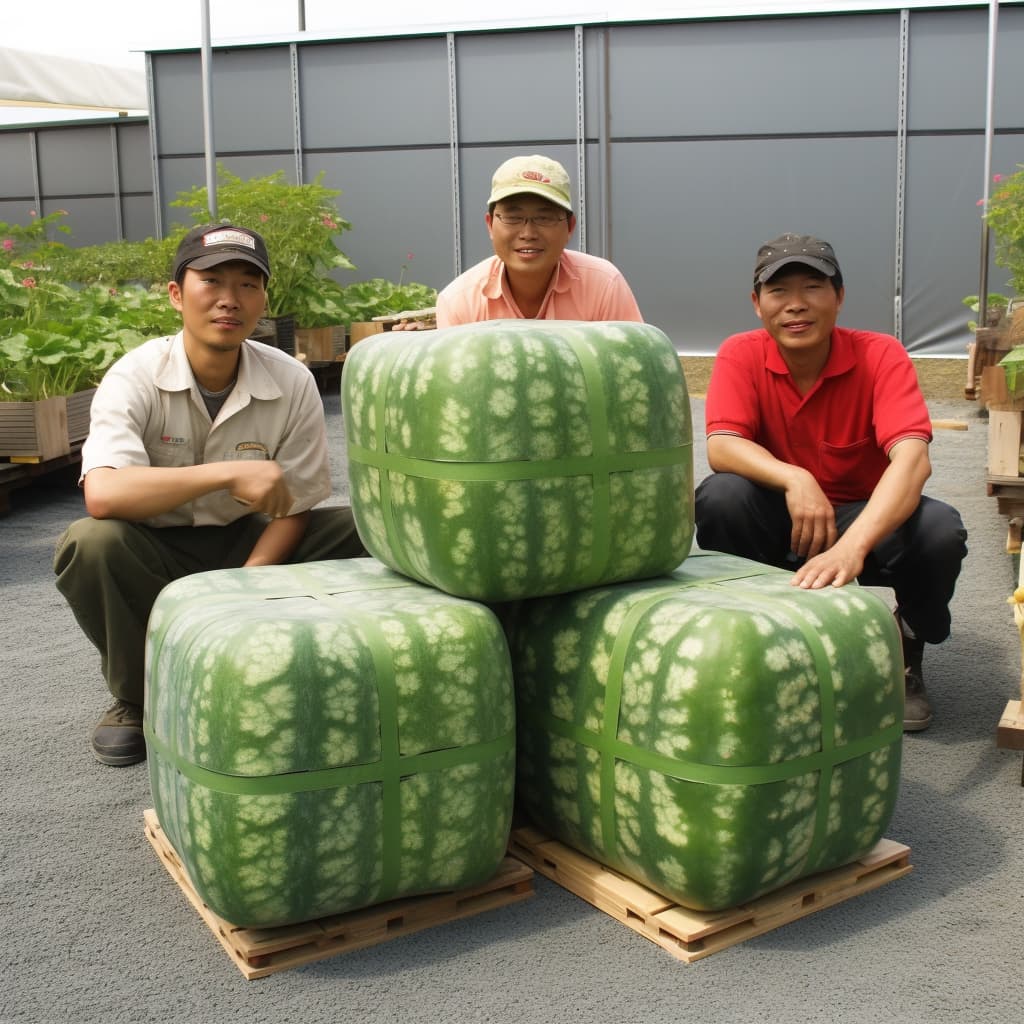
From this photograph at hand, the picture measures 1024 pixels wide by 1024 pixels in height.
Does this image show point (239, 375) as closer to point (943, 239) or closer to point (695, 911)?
point (695, 911)

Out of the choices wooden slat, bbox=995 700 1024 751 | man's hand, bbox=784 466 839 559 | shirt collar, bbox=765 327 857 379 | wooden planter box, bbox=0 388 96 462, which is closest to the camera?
wooden slat, bbox=995 700 1024 751

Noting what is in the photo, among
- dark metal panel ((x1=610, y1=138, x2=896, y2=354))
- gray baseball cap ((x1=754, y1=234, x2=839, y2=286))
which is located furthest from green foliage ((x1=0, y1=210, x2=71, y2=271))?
gray baseball cap ((x1=754, y1=234, x2=839, y2=286))

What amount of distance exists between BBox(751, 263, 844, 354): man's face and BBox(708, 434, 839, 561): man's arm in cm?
28

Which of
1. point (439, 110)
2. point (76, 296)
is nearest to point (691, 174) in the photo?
point (439, 110)

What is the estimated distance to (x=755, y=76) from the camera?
11516 mm

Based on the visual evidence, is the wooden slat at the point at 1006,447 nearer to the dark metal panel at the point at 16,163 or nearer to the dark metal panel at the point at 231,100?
the dark metal panel at the point at 231,100

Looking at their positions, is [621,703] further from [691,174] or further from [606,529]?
[691,174]

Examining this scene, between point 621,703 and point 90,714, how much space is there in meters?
1.72

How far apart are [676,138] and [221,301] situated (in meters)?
9.68

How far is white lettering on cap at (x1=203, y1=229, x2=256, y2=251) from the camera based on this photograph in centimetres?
295

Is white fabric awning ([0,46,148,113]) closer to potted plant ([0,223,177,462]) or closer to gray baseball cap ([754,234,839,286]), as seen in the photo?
potted plant ([0,223,177,462])

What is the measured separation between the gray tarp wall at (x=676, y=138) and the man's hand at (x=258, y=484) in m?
9.40

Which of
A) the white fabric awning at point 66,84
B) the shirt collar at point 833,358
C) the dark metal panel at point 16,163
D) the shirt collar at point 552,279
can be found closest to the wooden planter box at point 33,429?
the shirt collar at point 552,279

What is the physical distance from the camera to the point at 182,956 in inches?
83.8
